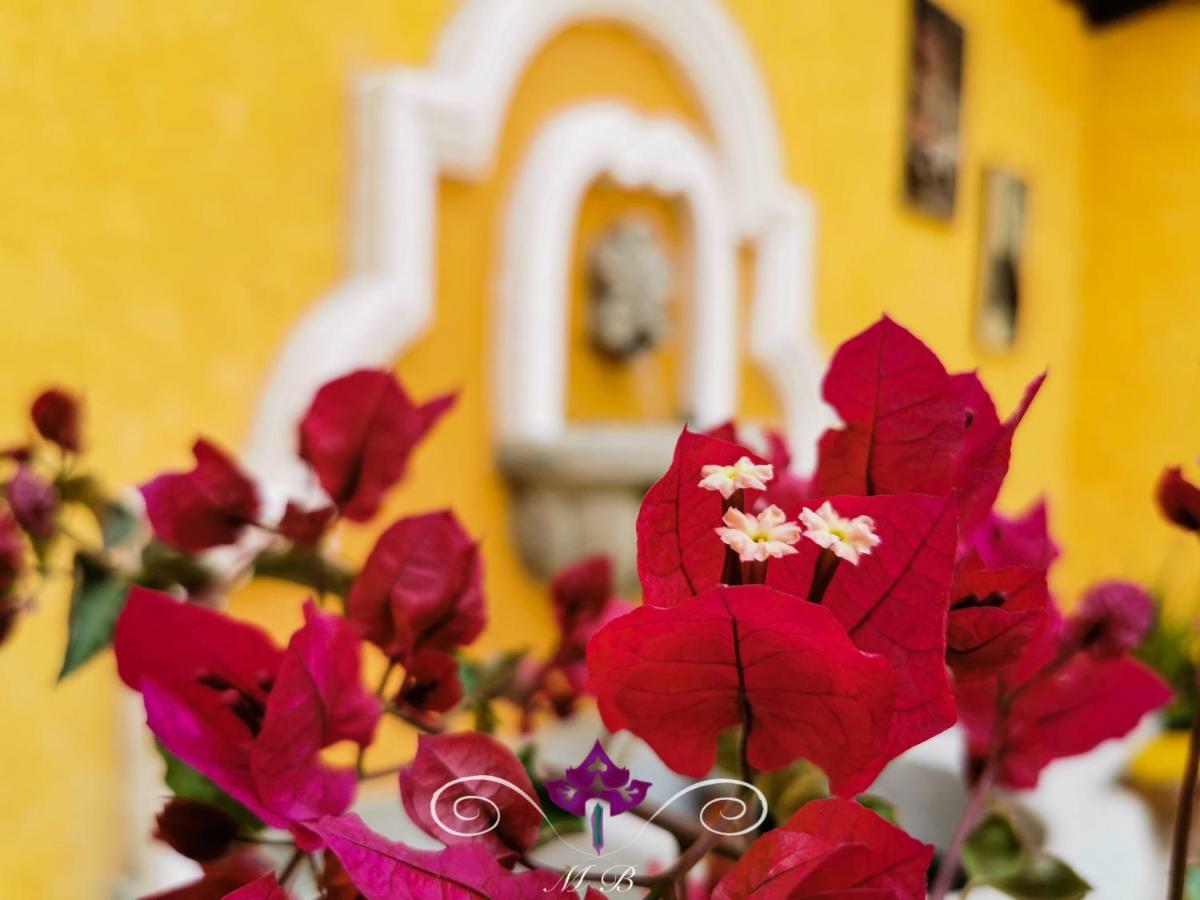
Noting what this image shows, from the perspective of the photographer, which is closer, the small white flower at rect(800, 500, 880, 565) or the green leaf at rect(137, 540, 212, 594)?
the small white flower at rect(800, 500, 880, 565)

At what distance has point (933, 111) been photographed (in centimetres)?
84

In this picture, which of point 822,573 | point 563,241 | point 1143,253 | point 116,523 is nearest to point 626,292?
point 563,241

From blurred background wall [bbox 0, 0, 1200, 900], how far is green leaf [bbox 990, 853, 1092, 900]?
13cm

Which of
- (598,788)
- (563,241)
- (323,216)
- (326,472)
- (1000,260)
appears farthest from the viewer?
(1000,260)

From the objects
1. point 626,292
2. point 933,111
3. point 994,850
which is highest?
point 933,111

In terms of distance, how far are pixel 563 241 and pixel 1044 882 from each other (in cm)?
70

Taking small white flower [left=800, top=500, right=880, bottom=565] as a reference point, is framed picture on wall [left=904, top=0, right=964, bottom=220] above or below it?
above

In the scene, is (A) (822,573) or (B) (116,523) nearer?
(A) (822,573)

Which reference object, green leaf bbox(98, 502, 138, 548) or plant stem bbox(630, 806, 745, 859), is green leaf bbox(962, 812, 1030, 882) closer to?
plant stem bbox(630, 806, 745, 859)

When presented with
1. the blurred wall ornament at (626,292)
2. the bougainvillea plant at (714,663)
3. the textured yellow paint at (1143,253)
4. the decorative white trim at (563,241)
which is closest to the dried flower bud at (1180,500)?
the bougainvillea plant at (714,663)

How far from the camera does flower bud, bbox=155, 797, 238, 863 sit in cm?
17

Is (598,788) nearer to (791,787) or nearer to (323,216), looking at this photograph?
(791,787)

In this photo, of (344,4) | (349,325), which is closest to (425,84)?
(344,4)

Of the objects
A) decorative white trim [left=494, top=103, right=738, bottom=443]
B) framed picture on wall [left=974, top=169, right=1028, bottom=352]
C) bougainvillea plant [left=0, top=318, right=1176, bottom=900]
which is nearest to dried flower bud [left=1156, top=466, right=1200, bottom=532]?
bougainvillea plant [left=0, top=318, right=1176, bottom=900]
